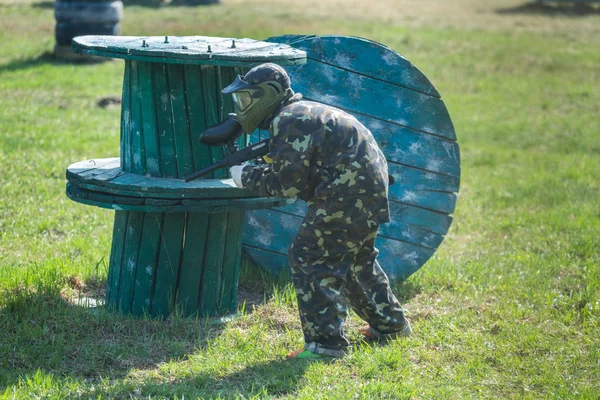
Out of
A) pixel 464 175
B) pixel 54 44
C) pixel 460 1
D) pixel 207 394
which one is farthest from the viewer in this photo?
pixel 460 1

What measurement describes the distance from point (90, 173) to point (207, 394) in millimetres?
1549

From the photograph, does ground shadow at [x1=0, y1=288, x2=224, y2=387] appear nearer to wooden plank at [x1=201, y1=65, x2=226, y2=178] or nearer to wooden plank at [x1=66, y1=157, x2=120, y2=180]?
wooden plank at [x1=66, y1=157, x2=120, y2=180]

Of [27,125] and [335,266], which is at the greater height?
[335,266]

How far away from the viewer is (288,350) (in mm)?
5012

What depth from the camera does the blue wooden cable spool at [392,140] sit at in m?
6.13

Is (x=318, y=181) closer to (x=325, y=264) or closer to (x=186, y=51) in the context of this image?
(x=325, y=264)

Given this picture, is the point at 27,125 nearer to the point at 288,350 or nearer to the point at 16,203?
the point at 16,203

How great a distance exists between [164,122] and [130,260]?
3.06 ft

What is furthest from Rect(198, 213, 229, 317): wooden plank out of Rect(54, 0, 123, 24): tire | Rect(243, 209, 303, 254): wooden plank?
Rect(54, 0, 123, 24): tire

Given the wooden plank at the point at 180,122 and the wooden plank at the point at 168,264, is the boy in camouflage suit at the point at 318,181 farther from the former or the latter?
the wooden plank at the point at 168,264

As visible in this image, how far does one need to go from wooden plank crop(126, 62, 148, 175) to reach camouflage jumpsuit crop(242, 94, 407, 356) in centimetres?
74

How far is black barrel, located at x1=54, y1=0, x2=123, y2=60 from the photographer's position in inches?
569

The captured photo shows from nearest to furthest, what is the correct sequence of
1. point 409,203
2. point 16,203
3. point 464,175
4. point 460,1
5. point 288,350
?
1. point 288,350
2. point 409,203
3. point 16,203
4. point 464,175
5. point 460,1

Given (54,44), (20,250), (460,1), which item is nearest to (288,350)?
(20,250)
